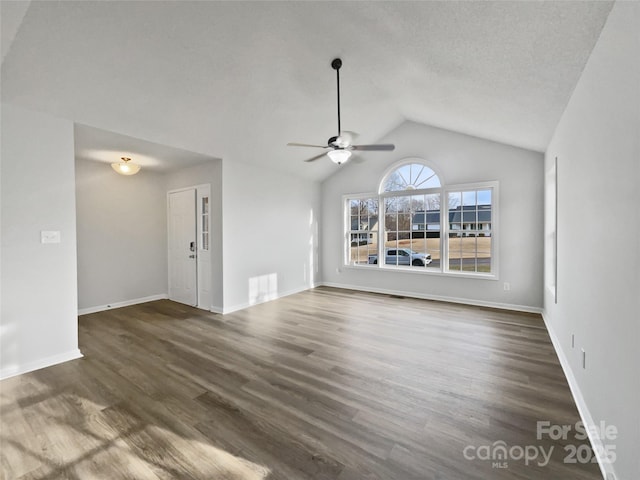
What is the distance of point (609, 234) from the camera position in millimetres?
1612

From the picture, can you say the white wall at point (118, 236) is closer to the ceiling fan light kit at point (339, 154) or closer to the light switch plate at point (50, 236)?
the light switch plate at point (50, 236)

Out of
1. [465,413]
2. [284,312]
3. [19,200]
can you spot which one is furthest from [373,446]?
[19,200]

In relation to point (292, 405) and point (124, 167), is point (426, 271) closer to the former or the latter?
point (292, 405)

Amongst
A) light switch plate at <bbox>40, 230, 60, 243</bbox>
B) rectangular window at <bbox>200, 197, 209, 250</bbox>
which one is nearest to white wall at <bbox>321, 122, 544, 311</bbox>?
rectangular window at <bbox>200, 197, 209, 250</bbox>

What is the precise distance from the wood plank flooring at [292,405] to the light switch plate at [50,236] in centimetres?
130

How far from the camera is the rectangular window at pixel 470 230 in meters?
5.02

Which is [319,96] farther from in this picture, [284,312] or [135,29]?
[284,312]

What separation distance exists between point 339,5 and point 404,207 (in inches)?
157

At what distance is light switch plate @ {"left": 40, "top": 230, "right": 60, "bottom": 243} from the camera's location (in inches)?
114

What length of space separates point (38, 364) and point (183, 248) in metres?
2.79

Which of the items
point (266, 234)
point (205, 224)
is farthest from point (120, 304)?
point (266, 234)

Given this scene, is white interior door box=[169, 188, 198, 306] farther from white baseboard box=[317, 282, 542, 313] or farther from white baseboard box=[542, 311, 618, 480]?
white baseboard box=[542, 311, 618, 480]

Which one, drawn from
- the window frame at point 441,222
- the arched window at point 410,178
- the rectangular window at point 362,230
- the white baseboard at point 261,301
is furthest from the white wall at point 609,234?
the white baseboard at point 261,301

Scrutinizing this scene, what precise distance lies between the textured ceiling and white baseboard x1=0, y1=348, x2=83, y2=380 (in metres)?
2.54
